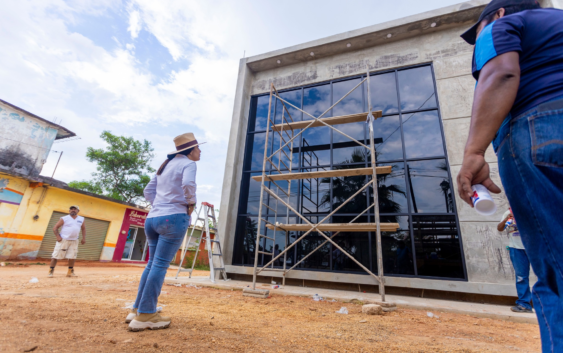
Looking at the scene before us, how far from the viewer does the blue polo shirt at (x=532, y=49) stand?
1060 mm

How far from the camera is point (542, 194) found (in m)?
0.99

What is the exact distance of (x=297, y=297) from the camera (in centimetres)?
523

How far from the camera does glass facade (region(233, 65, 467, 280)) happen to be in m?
6.19

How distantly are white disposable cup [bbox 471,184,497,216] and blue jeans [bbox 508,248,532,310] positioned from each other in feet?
14.7

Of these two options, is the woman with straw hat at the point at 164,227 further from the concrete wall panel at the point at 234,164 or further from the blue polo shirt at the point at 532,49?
the concrete wall panel at the point at 234,164

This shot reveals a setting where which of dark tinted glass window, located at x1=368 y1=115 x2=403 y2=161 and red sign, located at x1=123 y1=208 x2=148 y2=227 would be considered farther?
red sign, located at x1=123 y1=208 x2=148 y2=227

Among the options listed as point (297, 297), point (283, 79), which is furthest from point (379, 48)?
point (297, 297)

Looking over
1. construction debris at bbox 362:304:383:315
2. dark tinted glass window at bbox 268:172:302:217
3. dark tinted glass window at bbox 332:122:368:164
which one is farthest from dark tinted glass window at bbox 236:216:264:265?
construction debris at bbox 362:304:383:315

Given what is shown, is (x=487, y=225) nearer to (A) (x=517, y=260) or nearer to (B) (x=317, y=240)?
(A) (x=517, y=260)

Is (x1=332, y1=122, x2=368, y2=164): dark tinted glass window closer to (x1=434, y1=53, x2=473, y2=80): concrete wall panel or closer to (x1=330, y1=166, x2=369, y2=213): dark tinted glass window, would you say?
(x1=330, y1=166, x2=369, y2=213): dark tinted glass window

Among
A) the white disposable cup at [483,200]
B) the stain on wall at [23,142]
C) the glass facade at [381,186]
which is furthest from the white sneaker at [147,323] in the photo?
the stain on wall at [23,142]

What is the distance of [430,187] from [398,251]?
6.02ft

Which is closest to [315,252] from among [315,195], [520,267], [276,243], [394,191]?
[276,243]

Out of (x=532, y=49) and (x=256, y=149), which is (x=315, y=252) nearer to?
(x=256, y=149)
